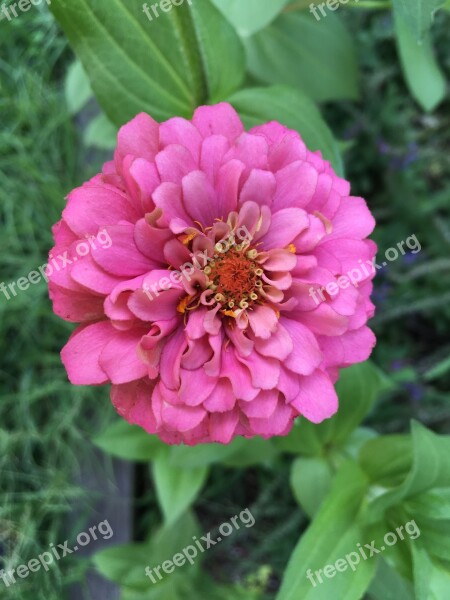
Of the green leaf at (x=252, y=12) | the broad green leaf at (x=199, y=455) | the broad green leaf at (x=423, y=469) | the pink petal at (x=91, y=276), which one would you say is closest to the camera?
the pink petal at (x=91, y=276)

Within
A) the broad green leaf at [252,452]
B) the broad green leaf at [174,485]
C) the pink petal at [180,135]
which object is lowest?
the broad green leaf at [252,452]

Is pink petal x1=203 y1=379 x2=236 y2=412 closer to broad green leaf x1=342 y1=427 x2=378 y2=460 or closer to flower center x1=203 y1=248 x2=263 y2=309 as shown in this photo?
flower center x1=203 y1=248 x2=263 y2=309

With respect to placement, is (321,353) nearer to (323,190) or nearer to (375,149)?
(323,190)

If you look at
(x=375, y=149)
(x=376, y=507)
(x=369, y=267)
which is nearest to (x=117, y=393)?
(x=369, y=267)

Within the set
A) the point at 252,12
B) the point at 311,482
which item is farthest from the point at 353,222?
the point at 311,482
